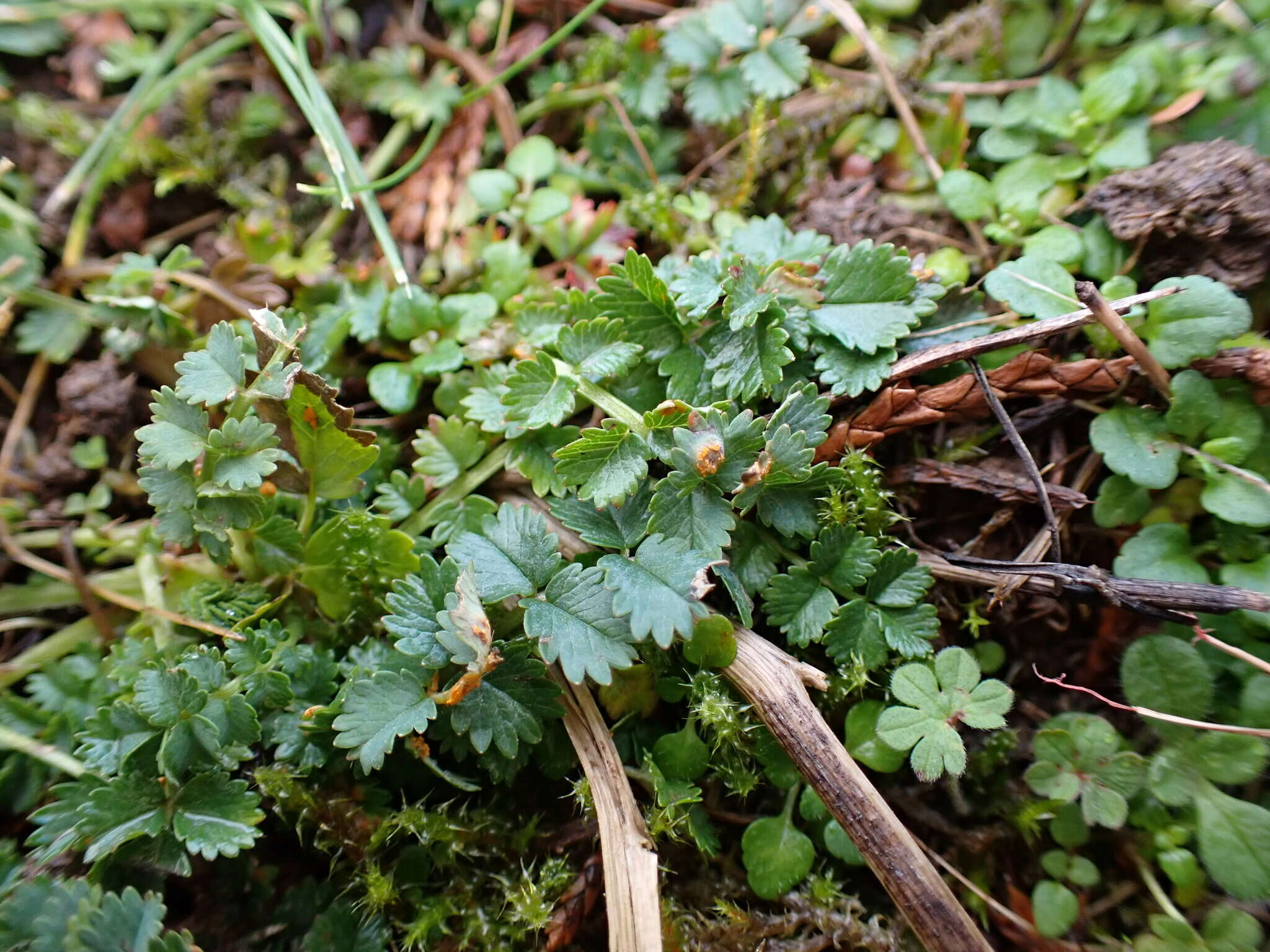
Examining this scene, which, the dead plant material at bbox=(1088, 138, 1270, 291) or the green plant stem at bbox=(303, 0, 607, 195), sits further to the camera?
the green plant stem at bbox=(303, 0, 607, 195)

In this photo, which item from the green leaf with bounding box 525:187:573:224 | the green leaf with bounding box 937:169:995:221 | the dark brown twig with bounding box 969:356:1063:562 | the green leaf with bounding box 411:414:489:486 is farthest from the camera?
the green leaf with bounding box 525:187:573:224

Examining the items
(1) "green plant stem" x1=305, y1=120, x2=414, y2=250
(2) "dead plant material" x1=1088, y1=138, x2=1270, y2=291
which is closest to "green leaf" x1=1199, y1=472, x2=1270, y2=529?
(2) "dead plant material" x1=1088, y1=138, x2=1270, y2=291

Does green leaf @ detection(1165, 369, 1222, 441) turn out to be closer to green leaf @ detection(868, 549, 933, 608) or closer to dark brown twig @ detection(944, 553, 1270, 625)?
dark brown twig @ detection(944, 553, 1270, 625)

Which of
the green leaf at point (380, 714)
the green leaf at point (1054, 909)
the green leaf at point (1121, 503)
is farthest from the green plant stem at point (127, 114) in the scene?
the green leaf at point (1054, 909)

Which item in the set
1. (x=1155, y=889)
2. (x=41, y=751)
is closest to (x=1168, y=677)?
(x=1155, y=889)

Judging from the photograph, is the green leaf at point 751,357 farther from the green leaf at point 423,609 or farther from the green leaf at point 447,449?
the green leaf at point 423,609
